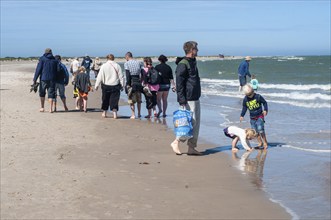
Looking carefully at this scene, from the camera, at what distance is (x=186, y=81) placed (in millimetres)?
8391

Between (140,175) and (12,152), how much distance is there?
2573mm

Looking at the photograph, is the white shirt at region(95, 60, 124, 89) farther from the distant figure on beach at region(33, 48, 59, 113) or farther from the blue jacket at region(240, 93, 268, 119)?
the blue jacket at region(240, 93, 268, 119)

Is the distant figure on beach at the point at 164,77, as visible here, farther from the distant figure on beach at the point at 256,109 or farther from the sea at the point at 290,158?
the distant figure on beach at the point at 256,109

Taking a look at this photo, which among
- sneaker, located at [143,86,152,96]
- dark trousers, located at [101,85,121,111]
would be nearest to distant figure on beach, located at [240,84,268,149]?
sneaker, located at [143,86,152,96]

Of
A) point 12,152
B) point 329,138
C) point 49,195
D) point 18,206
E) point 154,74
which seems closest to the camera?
point 18,206

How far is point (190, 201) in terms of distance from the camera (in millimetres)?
5719

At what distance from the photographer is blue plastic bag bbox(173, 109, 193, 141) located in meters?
8.36

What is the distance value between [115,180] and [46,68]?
7.64 m

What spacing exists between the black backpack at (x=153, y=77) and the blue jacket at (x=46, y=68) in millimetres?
2693

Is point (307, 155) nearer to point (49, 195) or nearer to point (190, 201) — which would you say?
point (190, 201)

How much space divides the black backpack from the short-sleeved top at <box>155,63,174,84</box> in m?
0.09

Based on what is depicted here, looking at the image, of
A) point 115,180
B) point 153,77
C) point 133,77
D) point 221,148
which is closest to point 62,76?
point 133,77

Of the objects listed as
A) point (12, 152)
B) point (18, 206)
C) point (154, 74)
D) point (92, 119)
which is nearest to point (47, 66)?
point (92, 119)

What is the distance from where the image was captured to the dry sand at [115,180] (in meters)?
5.36
